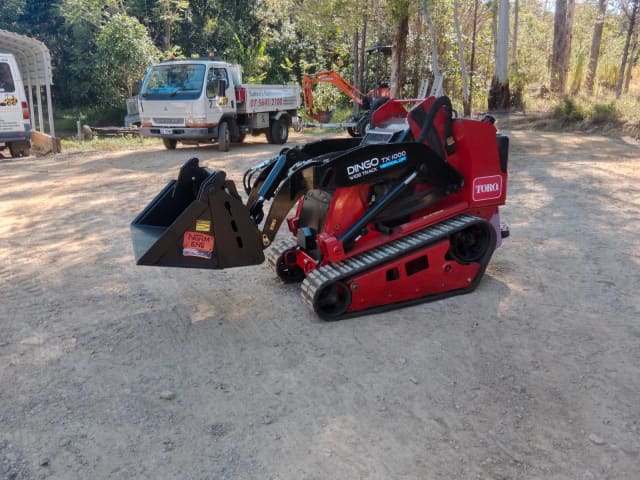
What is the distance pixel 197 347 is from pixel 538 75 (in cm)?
2612

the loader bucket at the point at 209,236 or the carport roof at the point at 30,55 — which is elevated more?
the carport roof at the point at 30,55

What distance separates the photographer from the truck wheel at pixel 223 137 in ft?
47.3

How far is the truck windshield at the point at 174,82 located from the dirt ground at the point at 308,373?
8.17 meters

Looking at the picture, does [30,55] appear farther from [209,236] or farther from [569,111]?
[209,236]

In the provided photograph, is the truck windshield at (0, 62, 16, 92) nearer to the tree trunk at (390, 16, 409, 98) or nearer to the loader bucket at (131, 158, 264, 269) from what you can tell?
the tree trunk at (390, 16, 409, 98)

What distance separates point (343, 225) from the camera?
4.86 m

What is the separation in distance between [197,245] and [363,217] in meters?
1.32

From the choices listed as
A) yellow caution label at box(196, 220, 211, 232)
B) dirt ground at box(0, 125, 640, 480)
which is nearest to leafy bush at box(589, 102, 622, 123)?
dirt ground at box(0, 125, 640, 480)

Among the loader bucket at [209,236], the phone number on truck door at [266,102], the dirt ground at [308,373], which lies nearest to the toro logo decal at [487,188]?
the dirt ground at [308,373]

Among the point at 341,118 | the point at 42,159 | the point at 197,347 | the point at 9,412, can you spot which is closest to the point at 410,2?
the point at 341,118

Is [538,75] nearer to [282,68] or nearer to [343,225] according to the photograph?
[282,68]

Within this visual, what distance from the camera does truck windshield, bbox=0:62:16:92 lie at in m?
13.4

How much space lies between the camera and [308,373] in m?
3.82

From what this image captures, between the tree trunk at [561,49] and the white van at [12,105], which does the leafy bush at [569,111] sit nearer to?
the tree trunk at [561,49]
